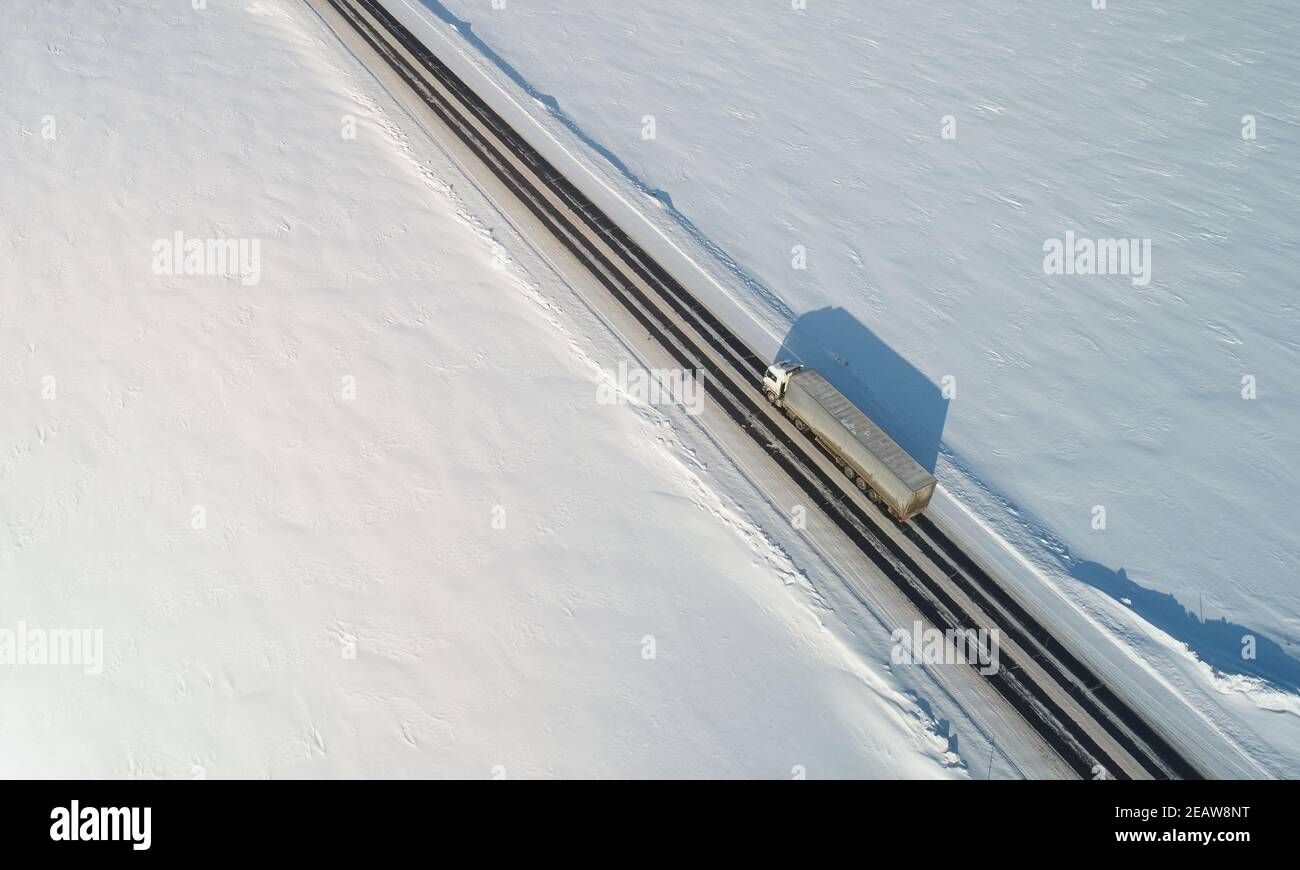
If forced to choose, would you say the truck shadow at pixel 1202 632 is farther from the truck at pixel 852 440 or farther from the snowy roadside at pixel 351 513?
the snowy roadside at pixel 351 513

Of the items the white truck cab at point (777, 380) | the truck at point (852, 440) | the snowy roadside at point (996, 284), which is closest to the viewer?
the truck at point (852, 440)

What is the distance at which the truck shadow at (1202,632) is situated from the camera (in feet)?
66.2

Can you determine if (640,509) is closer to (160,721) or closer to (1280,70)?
(160,721)

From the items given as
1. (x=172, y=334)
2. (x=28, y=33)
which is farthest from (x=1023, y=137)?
(x=28, y=33)

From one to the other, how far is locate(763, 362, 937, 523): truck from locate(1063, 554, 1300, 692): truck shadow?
201 inches

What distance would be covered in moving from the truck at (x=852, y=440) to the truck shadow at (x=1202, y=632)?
5.10 m

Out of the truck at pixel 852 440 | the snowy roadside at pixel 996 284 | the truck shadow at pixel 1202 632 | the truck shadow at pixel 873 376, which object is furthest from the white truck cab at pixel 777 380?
the truck shadow at pixel 1202 632

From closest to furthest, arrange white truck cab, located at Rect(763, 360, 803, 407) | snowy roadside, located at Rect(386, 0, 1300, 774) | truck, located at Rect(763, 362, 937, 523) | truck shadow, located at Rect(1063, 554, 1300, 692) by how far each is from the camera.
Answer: truck shadow, located at Rect(1063, 554, 1300, 692)
truck, located at Rect(763, 362, 937, 523)
snowy roadside, located at Rect(386, 0, 1300, 774)
white truck cab, located at Rect(763, 360, 803, 407)

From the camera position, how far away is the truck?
2120cm

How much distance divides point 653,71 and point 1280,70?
3091cm

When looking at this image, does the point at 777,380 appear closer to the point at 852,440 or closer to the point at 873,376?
the point at 852,440

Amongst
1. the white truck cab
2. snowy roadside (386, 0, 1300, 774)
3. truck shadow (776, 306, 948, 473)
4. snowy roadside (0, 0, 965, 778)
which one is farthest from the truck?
snowy roadside (0, 0, 965, 778)

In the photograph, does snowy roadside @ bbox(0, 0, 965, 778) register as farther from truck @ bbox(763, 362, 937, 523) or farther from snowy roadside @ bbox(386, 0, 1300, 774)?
snowy roadside @ bbox(386, 0, 1300, 774)

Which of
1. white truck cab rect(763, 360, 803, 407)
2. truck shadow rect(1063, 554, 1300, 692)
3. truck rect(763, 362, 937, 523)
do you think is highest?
white truck cab rect(763, 360, 803, 407)
